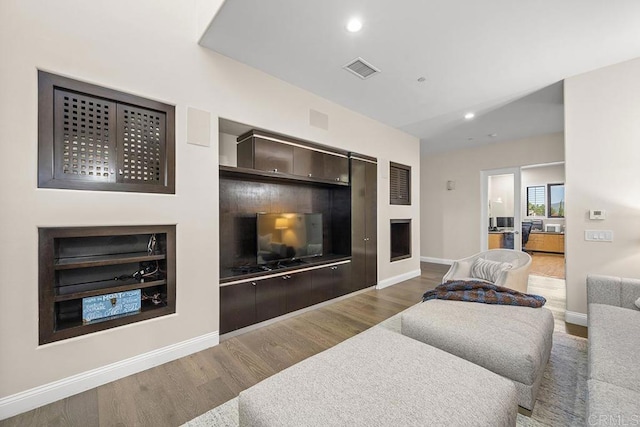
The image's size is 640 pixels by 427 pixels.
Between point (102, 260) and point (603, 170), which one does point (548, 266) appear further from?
point (102, 260)

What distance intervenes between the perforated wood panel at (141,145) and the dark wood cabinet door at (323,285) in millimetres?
2165

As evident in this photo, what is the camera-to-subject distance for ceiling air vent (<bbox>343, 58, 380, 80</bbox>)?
2.83 m

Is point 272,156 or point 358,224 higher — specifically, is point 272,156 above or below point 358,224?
above

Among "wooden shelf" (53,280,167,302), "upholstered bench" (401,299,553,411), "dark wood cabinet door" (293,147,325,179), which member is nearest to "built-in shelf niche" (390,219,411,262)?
"dark wood cabinet door" (293,147,325,179)

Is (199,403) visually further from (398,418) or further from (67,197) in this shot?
(67,197)

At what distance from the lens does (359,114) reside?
4.20 metres

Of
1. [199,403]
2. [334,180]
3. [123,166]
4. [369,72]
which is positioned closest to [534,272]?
[334,180]

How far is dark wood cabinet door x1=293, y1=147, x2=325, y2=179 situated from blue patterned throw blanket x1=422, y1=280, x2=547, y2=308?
206cm

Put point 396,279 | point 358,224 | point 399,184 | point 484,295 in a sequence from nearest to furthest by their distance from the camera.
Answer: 1. point 484,295
2. point 358,224
3. point 396,279
4. point 399,184

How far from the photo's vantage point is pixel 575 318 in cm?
307

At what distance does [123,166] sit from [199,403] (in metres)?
1.93

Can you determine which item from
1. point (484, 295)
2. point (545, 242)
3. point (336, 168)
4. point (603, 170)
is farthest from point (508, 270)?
A: point (545, 242)

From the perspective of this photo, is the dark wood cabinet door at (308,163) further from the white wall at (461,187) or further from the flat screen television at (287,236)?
the white wall at (461,187)

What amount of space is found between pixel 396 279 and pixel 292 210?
2435 millimetres
